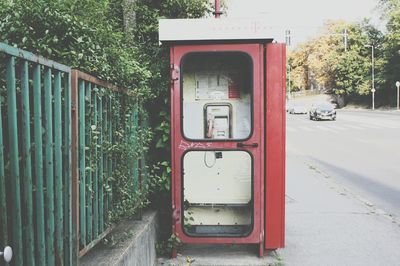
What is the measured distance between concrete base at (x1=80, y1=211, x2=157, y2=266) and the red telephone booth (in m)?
0.41

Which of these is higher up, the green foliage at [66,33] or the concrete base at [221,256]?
the green foliage at [66,33]

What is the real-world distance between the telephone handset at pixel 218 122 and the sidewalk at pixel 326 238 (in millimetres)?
1288

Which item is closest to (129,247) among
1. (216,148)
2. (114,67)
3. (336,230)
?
(114,67)

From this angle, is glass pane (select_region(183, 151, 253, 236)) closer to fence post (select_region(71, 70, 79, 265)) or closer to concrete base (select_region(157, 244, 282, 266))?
concrete base (select_region(157, 244, 282, 266))

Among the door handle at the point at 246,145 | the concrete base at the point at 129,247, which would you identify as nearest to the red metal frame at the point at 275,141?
the door handle at the point at 246,145

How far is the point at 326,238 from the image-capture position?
19.8ft

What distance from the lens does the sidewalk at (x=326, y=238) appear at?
202 inches

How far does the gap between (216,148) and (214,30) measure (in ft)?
3.91

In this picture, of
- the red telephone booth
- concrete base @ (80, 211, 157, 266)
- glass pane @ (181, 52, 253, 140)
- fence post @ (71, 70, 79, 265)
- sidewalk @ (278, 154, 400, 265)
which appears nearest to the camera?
fence post @ (71, 70, 79, 265)

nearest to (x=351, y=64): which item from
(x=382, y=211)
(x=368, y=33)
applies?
(x=368, y=33)

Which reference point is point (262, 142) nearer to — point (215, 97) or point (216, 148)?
point (216, 148)

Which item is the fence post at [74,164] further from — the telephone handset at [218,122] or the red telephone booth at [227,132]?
the telephone handset at [218,122]

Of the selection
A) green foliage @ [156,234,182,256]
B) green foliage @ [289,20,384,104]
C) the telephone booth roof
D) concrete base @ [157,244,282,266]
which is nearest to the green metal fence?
the telephone booth roof

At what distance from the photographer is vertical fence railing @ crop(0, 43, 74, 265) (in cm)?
192
